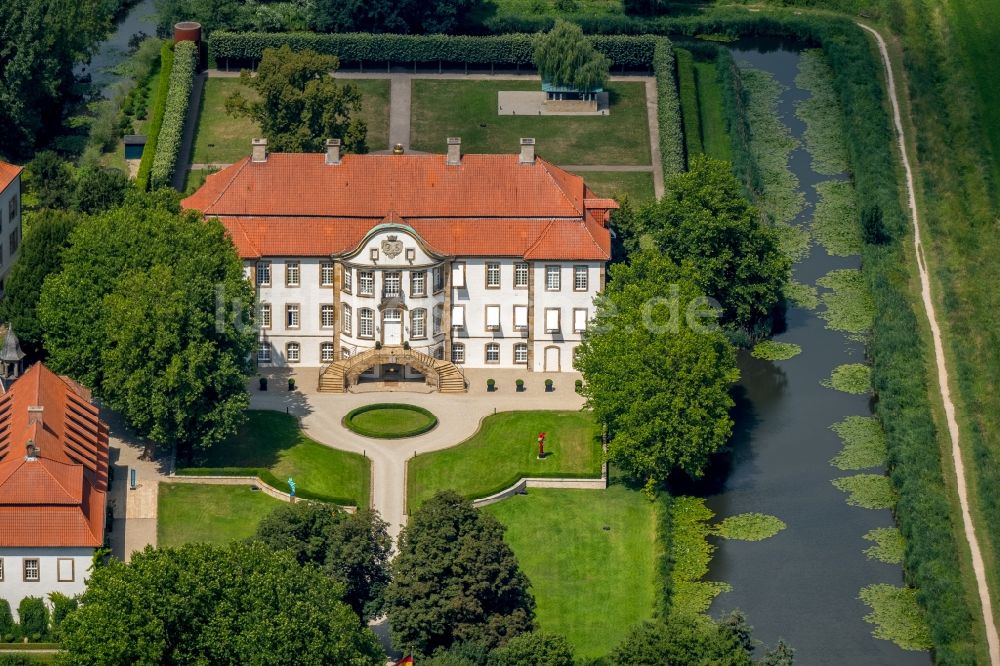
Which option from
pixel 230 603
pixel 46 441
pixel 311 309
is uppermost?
pixel 311 309

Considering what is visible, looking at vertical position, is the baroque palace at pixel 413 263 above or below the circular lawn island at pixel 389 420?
above

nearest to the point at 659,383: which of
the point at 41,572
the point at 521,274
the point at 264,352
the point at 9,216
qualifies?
the point at 521,274

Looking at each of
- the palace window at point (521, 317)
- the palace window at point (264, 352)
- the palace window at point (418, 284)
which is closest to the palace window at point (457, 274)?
the palace window at point (418, 284)

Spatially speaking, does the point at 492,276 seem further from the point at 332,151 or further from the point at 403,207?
the point at 332,151

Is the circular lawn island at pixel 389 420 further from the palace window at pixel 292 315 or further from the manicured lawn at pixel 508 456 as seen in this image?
the palace window at pixel 292 315

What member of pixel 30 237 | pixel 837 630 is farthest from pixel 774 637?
pixel 30 237

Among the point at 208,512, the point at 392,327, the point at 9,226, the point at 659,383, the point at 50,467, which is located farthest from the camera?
the point at 9,226

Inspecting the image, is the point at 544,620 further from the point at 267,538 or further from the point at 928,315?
the point at 928,315
